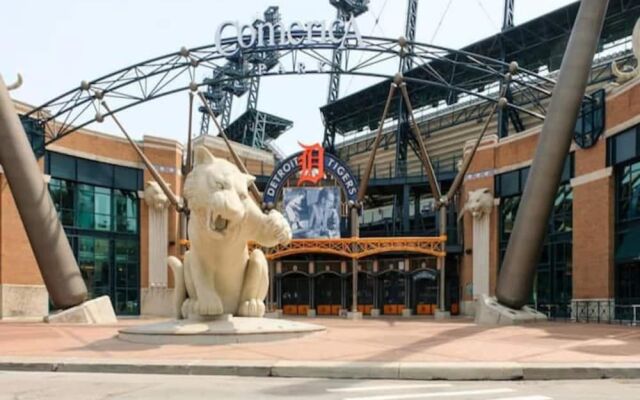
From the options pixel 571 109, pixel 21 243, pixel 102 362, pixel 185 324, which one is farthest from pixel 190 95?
pixel 102 362

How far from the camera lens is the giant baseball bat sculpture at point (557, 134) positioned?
2103 cm

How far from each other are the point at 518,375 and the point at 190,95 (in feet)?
84.8

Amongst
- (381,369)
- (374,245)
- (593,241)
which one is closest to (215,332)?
(381,369)

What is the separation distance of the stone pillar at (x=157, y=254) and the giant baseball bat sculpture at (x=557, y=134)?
68.4 ft

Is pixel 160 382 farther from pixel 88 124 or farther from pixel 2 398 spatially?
pixel 88 124

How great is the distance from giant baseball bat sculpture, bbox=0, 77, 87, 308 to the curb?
12.0m

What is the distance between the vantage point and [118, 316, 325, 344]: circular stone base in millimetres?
13711

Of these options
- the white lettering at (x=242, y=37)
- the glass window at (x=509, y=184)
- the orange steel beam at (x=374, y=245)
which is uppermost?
the white lettering at (x=242, y=37)

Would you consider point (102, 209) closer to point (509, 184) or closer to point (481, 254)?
point (481, 254)

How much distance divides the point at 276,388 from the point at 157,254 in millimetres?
29446

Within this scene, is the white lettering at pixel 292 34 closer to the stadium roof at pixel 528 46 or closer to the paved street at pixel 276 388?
the stadium roof at pixel 528 46

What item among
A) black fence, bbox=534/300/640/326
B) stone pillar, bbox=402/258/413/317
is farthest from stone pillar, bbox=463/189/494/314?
black fence, bbox=534/300/640/326

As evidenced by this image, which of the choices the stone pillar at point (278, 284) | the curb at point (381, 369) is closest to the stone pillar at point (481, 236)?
the stone pillar at point (278, 284)

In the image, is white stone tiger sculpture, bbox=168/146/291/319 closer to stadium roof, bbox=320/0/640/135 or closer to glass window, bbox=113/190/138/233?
glass window, bbox=113/190/138/233
